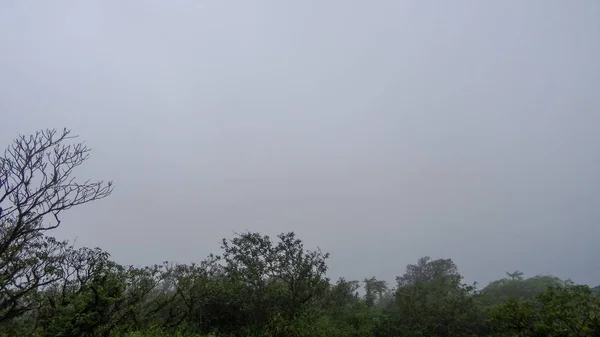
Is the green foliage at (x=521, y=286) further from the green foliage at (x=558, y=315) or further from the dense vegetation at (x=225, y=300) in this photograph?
the green foliage at (x=558, y=315)

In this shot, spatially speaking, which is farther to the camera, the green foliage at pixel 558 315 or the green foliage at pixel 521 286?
the green foliage at pixel 521 286

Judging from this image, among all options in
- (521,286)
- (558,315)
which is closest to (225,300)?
(558,315)

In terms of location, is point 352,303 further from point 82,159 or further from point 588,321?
point 82,159

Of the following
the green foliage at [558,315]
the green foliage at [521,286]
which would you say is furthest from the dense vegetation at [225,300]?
the green foliage at [521,286]

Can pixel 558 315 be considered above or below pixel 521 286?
below

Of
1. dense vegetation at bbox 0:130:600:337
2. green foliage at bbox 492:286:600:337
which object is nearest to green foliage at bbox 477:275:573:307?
dense vegetation at bbox 0:130:600:337

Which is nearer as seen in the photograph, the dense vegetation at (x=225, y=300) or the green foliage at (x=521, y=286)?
the dense vegetation at (x=225, y=300)

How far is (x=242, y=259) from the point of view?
12.0 m

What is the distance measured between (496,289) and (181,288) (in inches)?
899

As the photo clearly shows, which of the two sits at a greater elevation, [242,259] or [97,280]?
[242,259]

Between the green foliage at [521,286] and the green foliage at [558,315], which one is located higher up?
the green foliage at [521,286]

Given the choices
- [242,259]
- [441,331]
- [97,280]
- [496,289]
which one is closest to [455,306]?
[441,331]

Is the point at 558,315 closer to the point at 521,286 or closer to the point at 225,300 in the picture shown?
the point at 225,300

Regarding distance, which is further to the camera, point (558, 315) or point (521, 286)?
point (521, 286)
